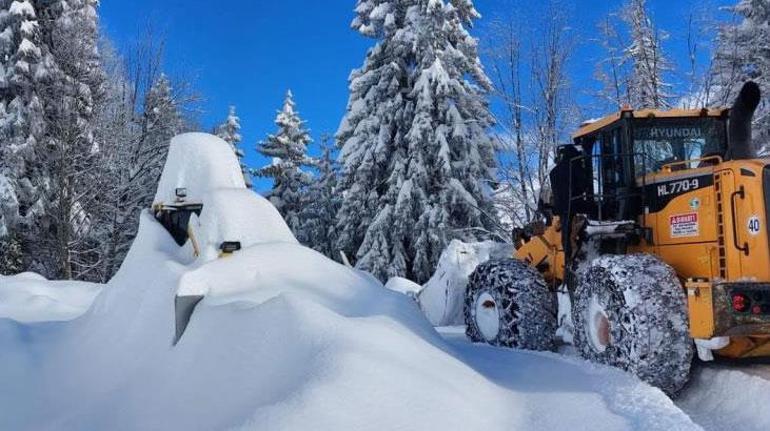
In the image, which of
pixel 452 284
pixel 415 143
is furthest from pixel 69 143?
pixel 452 284

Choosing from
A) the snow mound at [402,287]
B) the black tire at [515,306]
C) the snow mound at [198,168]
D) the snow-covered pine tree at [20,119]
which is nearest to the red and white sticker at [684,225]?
the black tire at [515,306]

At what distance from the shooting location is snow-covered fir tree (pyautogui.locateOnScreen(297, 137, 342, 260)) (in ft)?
87.5

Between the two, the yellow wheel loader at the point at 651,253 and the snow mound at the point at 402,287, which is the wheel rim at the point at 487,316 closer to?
the yellow wheel loader at the point at 651,253

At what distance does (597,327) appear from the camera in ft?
19.8

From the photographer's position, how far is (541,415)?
4.41 metres

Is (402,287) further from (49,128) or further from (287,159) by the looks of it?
(287,159)

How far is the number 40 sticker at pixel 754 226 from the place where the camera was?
520 centimetres

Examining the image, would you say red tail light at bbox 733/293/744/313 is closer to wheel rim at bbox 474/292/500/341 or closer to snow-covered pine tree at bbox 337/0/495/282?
wheel rim at bbox 474/292/500/341

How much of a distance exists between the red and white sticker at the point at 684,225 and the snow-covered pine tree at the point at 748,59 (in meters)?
12.4

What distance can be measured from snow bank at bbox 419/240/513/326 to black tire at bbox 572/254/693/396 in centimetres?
592

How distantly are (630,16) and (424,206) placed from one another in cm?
808

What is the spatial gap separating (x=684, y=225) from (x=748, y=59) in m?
13.8

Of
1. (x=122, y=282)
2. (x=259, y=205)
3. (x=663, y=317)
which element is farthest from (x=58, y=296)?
(x=663, y=317)

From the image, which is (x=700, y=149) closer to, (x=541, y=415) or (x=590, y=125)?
(x=590, y=125)
